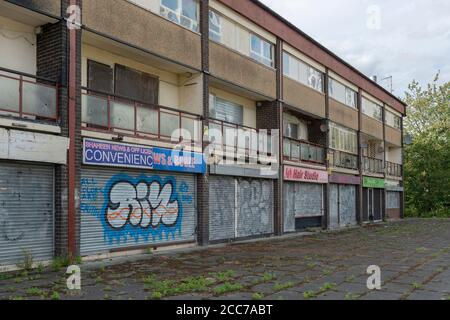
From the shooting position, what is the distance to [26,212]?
35.1 feet

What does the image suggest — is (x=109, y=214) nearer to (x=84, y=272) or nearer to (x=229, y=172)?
(x=84, y=272)

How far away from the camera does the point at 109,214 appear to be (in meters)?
12.8

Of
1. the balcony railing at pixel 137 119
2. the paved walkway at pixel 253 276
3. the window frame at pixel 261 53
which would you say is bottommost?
the paved walkway at pixel 253 276

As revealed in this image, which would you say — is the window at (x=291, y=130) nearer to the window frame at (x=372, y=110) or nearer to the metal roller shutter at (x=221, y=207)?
the metal roller shutter at (x=221, y=207)

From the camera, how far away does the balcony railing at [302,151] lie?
21484 millimetres

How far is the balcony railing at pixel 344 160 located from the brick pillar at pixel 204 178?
11.6m

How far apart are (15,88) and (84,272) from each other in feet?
13.7

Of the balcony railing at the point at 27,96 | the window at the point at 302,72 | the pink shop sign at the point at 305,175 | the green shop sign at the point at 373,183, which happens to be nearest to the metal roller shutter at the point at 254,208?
the pink shop sign at the point at 305,175

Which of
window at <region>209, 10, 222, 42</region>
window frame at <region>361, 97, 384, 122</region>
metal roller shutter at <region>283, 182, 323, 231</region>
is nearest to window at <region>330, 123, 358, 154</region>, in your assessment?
window frame at <region>361, 97, 384, 122</region>

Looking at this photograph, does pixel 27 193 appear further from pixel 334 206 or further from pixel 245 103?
pixel 334 206

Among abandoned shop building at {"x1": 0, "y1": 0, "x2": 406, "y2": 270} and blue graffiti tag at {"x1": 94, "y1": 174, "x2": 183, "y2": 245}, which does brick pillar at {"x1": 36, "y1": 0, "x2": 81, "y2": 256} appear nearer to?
abandoned shop building at {"x1": 0, "y1": 0, "x2": 406, "y2": 270}

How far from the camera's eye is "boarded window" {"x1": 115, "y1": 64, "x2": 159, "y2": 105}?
14.6m

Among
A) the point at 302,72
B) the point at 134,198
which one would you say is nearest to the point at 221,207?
the point at 134,198
